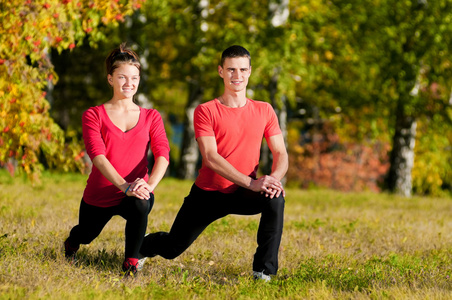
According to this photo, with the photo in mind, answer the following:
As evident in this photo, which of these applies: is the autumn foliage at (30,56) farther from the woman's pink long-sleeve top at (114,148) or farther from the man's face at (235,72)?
the man's face at (235,72)

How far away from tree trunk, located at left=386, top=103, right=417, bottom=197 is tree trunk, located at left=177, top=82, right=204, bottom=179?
6.64 m

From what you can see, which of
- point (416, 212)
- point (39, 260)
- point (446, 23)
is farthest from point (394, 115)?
point (39, 260)

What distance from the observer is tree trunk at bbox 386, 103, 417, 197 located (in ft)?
58.6

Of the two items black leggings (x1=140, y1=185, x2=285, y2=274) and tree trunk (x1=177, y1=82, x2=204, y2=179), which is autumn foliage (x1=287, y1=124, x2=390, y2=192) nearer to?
tree trunk (x1=177, y1=82, x2=204, y2=179)

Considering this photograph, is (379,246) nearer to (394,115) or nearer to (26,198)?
(26,198)

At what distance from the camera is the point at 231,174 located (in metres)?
5.11

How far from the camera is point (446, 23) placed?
15.7 metres

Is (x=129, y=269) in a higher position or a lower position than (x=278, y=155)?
lower

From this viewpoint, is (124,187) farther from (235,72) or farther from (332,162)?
(332,162)

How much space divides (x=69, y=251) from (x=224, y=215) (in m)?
1.66

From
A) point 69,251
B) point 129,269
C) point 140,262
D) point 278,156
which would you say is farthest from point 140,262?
point 278,156

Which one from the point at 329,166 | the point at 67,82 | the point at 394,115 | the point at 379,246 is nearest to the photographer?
Result: the point at 379,246

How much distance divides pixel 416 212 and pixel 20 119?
7540mm

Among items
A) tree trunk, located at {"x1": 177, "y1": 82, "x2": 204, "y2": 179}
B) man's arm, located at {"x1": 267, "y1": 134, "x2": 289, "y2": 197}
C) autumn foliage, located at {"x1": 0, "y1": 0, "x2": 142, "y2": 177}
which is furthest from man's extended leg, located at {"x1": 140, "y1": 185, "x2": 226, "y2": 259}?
tree trunk, located at {"x1": 177, "y1": 82, "x2": 204, "y2": 179}
